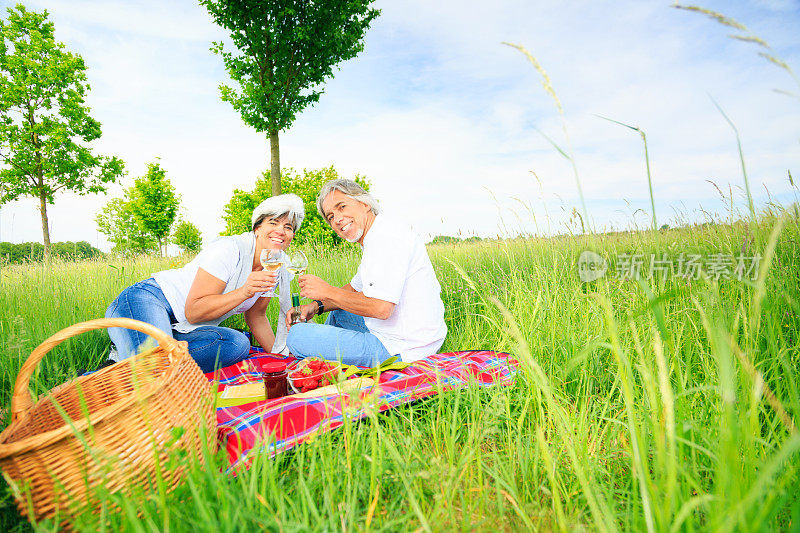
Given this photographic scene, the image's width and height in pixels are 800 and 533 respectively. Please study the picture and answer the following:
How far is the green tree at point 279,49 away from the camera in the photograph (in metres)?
10.3

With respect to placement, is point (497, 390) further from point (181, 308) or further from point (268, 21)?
point (268, 21)

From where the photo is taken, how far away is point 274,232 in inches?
140

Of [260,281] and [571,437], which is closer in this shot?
[571,437]

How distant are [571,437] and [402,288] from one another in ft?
5.51

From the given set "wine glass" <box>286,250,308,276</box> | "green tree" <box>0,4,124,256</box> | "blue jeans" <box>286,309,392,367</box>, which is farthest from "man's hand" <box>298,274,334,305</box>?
"green tree" <box>0,4,124,256</box>

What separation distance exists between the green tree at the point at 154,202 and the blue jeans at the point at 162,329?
2613cm

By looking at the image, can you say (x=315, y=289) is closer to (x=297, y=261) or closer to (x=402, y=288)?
(x=297, y=261)

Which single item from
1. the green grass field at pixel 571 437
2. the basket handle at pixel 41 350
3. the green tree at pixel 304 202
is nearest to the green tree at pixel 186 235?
the green tree at pixel 304 202

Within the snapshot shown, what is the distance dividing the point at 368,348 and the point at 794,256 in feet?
11.7

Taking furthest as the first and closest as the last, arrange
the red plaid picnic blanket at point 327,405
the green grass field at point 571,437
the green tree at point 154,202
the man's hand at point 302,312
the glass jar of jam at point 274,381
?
the green tree at point 154,202
the man's hand at point 302,312
the glass jar of jam at point 274,381
the red plaid picnic blanket at point 327,405
the green grass field at point 571,437

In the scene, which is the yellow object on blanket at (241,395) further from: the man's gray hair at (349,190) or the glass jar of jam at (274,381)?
the man's gray hair at (349,190)

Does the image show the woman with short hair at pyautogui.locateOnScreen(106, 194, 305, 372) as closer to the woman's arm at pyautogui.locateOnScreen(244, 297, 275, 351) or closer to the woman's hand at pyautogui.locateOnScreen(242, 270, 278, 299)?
the woman's hand at pyautogui.locateOnScreen(242, 270, 278, 299)

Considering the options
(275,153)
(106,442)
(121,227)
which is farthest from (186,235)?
(106,442)

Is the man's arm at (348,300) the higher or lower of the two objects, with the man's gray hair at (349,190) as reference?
lower
